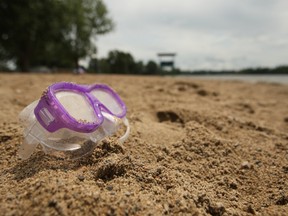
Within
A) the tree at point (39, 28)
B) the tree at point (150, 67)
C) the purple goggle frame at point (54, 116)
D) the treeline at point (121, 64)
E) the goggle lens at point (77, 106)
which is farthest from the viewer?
the treeline at point (121, 64)

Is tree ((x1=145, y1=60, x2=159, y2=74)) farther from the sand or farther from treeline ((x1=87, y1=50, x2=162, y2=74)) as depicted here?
the sand

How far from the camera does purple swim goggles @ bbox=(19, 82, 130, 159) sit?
131 cm

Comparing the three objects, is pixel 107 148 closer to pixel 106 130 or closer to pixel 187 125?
pixel 106 130

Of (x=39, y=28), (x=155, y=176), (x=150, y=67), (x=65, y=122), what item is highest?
(x=39, y=28)

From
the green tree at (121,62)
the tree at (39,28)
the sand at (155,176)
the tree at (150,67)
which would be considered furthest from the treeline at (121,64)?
the sand at (155,176)

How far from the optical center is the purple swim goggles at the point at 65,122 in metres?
1.31

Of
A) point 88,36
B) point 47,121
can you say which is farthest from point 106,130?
point 88,36

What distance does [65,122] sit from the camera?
1295 mm

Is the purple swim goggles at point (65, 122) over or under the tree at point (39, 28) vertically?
under

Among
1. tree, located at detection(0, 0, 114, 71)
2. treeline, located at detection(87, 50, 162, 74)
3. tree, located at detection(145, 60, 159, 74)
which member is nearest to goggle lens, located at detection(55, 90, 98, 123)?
tree, located at detection(0, 0, 114, 71)

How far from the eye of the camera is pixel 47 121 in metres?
1.31

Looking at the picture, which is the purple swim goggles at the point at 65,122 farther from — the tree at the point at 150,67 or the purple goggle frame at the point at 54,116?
the tree at the point at 150,67


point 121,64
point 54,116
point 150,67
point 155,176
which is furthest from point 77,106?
point 121,64

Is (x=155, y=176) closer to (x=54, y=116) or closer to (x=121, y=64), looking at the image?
(x=54, y=116)
